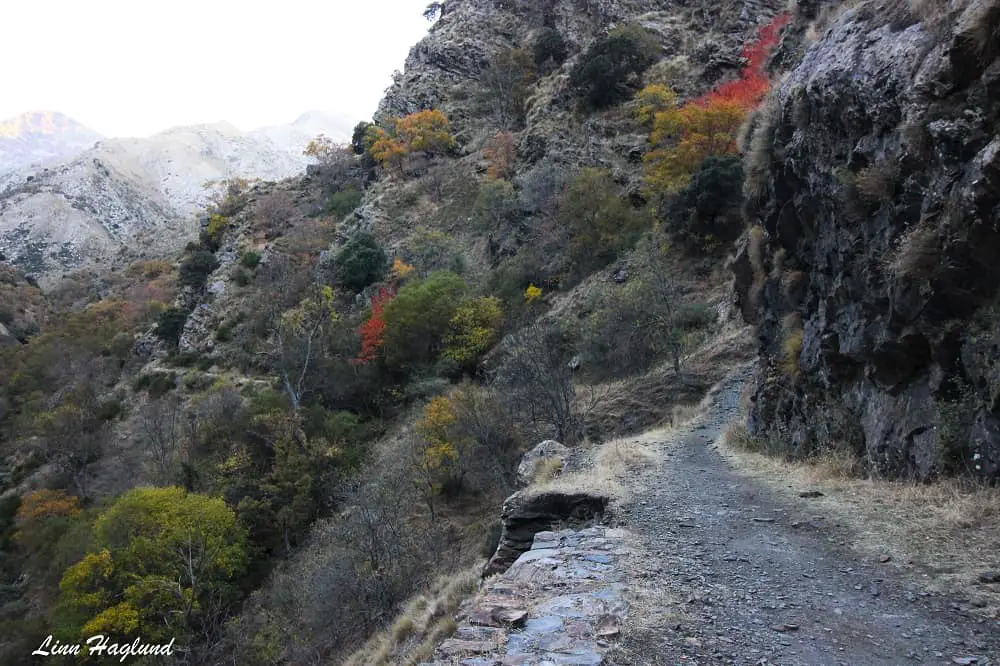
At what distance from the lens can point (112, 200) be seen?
114875 millimetres

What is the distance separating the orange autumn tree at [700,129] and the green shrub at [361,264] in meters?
21.5

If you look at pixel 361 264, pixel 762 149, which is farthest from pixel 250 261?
pixel 762 149

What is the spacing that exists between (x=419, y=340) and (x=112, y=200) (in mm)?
111312

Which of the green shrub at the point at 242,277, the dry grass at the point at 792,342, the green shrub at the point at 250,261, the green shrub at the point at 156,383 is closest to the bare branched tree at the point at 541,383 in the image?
the dry grass at the point at 792,342

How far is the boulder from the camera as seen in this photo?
518 inches

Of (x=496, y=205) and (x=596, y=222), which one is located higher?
(x=496, y=205)

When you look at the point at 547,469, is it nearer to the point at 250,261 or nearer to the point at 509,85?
the point at 250,261

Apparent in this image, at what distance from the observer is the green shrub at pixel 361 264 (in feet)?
147

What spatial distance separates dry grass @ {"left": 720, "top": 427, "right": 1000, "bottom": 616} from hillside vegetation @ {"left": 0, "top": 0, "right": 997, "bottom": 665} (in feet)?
7.10

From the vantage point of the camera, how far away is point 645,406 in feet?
68.8

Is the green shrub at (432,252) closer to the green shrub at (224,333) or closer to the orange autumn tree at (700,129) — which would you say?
the orange autumn tree at (700,129)

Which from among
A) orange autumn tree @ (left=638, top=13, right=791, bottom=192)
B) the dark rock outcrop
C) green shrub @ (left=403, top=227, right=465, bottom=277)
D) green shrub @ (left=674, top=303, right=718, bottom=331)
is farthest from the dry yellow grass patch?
green shrub @ (left=403, top=227, right=465, bottom=277)

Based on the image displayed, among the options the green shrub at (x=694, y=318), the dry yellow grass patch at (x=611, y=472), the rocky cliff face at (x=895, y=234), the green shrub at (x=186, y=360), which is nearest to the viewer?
the rocky cliff face at (x=895, y=234)

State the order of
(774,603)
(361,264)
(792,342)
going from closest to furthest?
(774,603), (792,342), (361,264)
